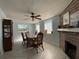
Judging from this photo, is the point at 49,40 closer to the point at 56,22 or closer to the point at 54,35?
the point at 54,35

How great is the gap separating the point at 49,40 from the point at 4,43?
4068 mm

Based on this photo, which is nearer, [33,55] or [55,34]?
[33,55]

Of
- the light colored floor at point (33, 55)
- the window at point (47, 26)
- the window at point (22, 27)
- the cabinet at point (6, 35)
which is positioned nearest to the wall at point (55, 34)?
the window at point (47, 26)

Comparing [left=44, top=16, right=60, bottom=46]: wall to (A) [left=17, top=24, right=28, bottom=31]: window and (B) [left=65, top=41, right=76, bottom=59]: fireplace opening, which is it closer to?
(B) [left=65, top=41, right=76, bottom=59]: fireplace opening

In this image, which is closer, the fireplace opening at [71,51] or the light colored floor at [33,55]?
the fireplace opening at [71,51]

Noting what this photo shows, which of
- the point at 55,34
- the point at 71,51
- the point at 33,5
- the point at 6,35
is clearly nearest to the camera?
the point at 71,51

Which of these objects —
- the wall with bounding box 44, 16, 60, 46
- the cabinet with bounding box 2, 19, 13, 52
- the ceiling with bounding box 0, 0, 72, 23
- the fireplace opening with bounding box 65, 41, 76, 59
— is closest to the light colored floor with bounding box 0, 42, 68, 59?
the fireplace opening with bounding box 65, 41, 76, 59

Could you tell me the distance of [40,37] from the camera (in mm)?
5629

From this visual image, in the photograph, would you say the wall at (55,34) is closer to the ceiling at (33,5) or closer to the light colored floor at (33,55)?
the ceiling at (33,5)

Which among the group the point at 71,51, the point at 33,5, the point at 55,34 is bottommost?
the point at 71,51

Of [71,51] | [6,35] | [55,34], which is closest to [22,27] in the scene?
[55,34]

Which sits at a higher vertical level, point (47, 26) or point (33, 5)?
point (33, 5)

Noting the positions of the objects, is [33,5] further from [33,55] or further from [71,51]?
[71,51]

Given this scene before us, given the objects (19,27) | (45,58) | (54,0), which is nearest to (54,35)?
(45,58)
